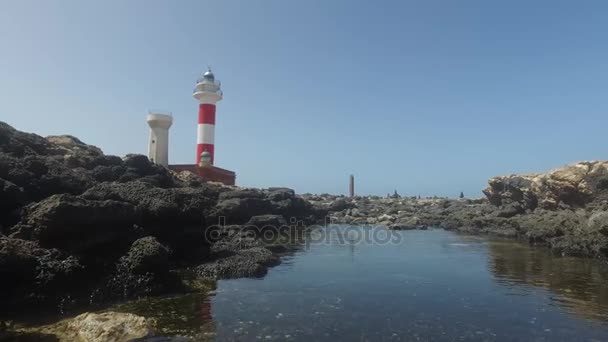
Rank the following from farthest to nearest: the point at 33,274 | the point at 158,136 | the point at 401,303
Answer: the point at 158,136, the point at 401,303, the point at 33,274

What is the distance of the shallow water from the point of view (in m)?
9.22

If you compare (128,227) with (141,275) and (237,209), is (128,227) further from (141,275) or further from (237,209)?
(237,209)

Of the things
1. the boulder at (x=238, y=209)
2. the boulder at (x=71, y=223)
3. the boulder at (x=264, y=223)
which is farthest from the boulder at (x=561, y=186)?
the boulder at (x=71, y=223)

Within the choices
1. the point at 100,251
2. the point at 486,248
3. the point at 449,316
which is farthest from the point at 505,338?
the point at 486,248

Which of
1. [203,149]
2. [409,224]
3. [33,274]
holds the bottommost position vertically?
[33,274]

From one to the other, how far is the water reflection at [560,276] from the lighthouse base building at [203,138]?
2698 centimetres

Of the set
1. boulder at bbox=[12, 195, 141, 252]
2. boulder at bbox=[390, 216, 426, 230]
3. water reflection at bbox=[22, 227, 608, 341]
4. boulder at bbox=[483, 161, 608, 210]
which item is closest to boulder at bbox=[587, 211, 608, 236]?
water reflection at bbox=[22, 227, 608, 341]

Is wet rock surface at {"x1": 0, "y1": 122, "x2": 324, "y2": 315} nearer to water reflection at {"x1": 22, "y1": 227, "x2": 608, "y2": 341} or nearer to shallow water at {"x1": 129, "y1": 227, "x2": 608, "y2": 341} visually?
water reflection at {"x1": 22, "y1": 227, "x2": 608, "y2": 341}

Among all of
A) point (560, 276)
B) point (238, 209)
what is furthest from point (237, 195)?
point (560, 276)

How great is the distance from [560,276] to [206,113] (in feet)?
119

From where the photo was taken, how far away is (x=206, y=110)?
44.6 m

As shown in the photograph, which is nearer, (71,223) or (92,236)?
(71,223)

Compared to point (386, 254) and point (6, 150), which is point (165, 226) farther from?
point (386, 254)

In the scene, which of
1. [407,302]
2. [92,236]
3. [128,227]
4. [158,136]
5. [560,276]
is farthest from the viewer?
[158,136]
